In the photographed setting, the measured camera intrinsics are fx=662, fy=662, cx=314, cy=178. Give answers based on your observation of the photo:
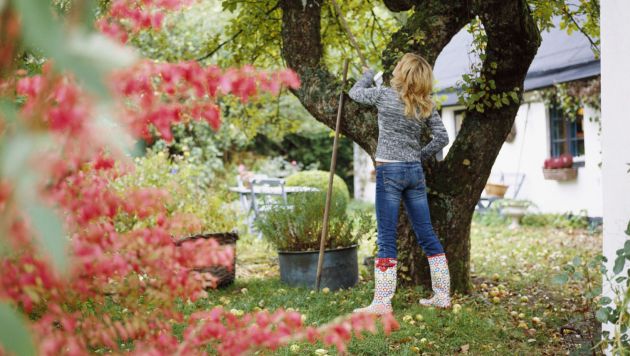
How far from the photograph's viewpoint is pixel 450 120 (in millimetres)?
13469

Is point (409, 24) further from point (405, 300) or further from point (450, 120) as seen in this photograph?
point (450, 120)

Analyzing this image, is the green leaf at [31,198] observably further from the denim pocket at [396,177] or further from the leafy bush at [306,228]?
the leafy bush at [306,228]

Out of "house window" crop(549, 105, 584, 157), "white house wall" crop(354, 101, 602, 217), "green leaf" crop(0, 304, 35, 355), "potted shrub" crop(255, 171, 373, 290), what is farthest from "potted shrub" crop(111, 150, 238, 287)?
"house window" crop(549, 105, 584, 157)

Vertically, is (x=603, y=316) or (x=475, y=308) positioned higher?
(x=603, y=316)

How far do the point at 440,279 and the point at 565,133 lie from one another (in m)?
7.70

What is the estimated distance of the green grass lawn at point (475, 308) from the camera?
145 inches

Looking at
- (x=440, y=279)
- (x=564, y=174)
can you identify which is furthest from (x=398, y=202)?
(x=564, y=174)

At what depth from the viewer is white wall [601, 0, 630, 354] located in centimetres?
293

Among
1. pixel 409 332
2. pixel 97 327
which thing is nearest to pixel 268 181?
pixel 409 332

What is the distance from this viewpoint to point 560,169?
10.6 m

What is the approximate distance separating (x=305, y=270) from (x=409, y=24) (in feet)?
6.82

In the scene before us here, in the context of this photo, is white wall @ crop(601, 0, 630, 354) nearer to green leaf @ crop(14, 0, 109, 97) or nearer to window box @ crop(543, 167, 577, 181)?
green leaf @ crop(14, 0, 109, 97)

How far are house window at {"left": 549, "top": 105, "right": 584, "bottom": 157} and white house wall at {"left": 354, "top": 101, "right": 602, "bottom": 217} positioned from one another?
14 cm

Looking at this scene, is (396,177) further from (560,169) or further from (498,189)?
(498,189)
